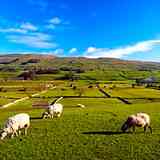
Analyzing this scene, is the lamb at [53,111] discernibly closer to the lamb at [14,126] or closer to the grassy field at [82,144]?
the grassy field at [82,144]

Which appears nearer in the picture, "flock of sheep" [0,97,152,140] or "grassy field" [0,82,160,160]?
"grassy field" [0,82,160,160]

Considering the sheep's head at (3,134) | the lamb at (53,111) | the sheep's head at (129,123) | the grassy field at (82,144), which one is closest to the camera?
the grassy field at (82,144)

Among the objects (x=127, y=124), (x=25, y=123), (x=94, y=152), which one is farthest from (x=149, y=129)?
(x=25, y=123)

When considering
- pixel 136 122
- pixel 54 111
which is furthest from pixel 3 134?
pixel 54 111

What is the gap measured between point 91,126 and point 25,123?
7747mm

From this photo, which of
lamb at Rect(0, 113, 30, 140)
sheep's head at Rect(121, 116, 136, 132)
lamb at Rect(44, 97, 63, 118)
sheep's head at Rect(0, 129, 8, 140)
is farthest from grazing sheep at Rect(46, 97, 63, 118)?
sheep's head at Rect(121, 116, 136, 132)

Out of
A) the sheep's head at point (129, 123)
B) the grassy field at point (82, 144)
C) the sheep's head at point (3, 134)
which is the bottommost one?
the grassy field at point (82, 144)

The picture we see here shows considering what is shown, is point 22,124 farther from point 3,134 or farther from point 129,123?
point 129,123

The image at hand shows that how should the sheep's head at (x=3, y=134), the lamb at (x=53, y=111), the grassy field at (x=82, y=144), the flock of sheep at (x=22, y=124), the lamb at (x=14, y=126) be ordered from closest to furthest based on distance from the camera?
1. the grassy field at (x=82, y=144)
2. the sheep's head at (x=3, y=134)
3. the lamb at (x=14, y=126)
4. the flock of sheep at (x=22, y=124)
5. the lamb at (x=53, y=111)

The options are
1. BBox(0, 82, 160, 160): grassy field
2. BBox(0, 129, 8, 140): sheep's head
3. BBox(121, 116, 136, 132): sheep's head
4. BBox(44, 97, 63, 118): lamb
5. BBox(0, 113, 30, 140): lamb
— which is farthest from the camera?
BBox(44, 97, 63, 118): lamb

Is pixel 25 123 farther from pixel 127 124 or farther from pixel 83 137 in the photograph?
pixel 127 124

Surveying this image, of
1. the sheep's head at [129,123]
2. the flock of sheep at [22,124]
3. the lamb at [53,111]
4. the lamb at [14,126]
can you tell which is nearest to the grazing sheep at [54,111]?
the lamb at [53,111]

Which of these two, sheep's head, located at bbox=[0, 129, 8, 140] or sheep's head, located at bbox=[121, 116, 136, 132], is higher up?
sheep's head, located at bbox=[121, 116, 136, 132]

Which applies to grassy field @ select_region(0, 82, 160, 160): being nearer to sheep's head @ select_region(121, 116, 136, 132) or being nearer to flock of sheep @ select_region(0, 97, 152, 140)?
sheep's head @ select_region(121, 116, 136, 132)
